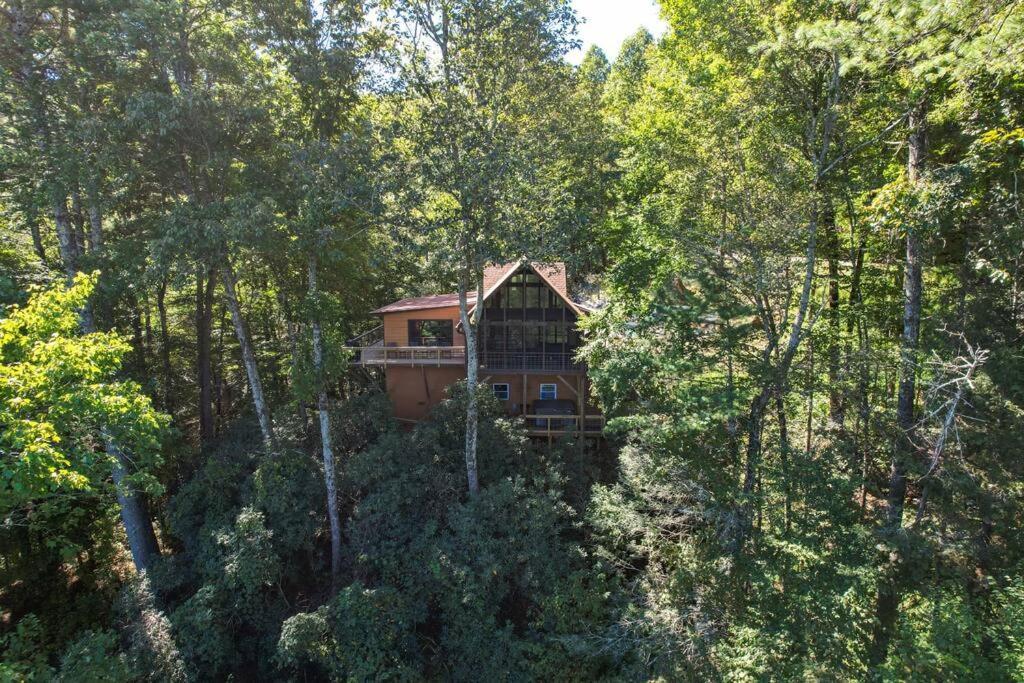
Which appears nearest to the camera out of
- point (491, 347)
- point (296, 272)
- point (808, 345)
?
point (808, 345)

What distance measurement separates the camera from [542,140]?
12.1m

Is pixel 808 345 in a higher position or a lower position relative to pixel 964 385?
higher

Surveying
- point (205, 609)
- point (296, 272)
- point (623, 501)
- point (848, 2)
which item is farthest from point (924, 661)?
point (296, 272)

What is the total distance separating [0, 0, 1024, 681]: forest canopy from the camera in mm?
8555

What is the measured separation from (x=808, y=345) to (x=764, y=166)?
13.1 ft

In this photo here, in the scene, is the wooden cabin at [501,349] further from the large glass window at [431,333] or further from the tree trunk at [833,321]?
the tree trunk at [833,321]

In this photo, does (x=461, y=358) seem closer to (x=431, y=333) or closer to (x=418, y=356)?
(x=418, y=356)

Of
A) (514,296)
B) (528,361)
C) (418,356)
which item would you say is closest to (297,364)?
(418,356)

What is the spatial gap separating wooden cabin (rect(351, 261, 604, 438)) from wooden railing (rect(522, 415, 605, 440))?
0.38 m

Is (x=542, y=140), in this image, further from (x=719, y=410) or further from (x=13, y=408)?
(x=13, y=408)

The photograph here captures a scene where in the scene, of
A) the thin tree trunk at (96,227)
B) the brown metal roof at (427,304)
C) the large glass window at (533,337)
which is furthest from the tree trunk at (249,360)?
the large glass window at (533,337)

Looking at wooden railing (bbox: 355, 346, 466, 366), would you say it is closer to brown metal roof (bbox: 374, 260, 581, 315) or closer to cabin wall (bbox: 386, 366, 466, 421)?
cabin wall (bbox: 386, 366, 466, 421)

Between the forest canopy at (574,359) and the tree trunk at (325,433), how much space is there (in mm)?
87

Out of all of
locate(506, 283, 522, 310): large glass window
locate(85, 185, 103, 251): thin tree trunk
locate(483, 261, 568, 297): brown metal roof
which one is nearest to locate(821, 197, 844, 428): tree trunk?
locate(483, 261, 568, 297): brown metal roof
